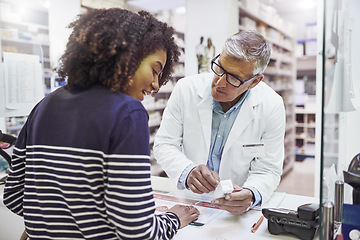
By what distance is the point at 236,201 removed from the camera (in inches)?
59.2

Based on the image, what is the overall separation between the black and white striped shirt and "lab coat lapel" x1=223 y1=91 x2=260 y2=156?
1067mm

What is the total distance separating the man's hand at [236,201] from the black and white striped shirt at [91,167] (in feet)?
1.68

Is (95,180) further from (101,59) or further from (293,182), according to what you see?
(293,182)

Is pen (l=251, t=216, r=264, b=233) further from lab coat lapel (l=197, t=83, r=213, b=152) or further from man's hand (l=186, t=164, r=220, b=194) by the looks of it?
lab coat lapel (l=197, t=83, r=213, b=152)

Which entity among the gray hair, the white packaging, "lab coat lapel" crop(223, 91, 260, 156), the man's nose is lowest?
the white packaging

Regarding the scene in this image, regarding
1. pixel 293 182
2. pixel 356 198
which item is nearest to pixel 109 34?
pixel 356 198

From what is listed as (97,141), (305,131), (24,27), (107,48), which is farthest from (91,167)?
(305,131)

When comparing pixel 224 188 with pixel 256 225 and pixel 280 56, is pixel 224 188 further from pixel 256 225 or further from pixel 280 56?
pixel 280 56

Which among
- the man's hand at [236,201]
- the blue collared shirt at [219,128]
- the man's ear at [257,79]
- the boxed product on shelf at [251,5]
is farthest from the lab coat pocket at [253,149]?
the boxed product on shelf at [251,5]

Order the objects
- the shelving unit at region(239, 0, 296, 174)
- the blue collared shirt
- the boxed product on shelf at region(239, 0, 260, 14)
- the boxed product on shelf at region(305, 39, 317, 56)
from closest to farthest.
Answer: the blue collared shirt
the boxed product on shelf at region(239, 0, 260, 14)
the shelving unit at region(239, 0, 296, 174)
the boxed product on shelf at region(305, 39, 317, 56)

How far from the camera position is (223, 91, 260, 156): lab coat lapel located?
201 centimetres

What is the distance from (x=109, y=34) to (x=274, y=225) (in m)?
0.99

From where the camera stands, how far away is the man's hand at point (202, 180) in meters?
1.54

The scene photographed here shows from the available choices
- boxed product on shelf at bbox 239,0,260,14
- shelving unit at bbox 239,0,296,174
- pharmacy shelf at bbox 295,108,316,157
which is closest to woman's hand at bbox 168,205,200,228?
boxed product on shelf at bbox 239,0,260,14
